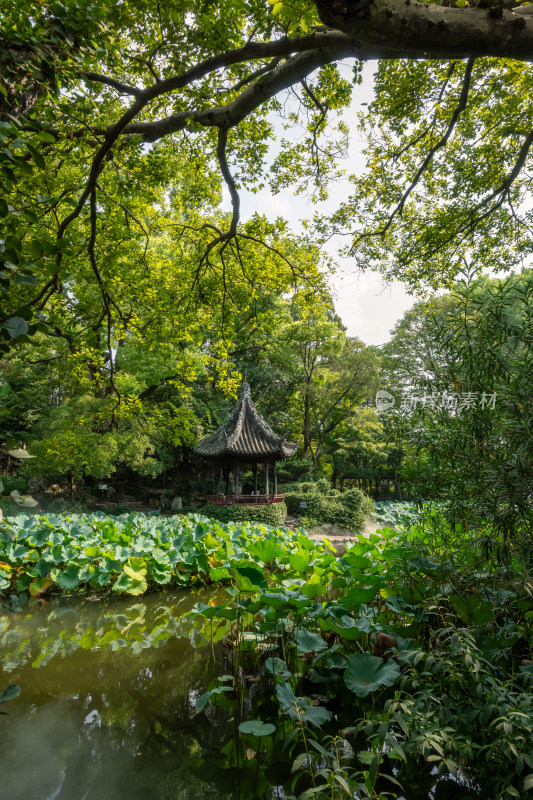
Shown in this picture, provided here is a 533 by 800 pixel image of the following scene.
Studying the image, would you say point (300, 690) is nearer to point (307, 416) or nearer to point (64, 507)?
point (64, 507)

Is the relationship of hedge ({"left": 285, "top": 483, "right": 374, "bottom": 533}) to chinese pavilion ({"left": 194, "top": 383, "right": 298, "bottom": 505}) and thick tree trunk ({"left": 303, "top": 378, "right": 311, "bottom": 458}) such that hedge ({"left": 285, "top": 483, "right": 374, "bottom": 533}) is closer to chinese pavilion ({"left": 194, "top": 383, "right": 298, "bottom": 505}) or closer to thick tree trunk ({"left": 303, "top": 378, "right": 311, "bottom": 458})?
chinese pavilion ({"left": 194, "top": 383, "right": 298, "bottom": 505})

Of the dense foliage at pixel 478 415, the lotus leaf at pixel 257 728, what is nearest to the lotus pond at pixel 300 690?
the lotus leaf at pixel 257 728

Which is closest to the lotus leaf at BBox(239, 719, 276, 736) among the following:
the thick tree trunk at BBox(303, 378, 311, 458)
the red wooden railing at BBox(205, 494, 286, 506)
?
the red wooden railing at BBox(205, 494, 286, 506)

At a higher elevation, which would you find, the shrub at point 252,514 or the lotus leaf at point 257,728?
the lotus leaf at point 257,728

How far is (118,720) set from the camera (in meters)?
2.99

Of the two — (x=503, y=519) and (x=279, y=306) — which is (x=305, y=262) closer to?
(x=503, y=519)

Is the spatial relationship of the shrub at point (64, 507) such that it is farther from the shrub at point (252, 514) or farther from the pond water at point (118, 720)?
the pond water at point (118, 720)

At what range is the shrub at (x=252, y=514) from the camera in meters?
13.5

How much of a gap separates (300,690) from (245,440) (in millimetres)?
11858

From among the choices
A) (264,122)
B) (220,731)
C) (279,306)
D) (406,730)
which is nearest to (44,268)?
(406,730)

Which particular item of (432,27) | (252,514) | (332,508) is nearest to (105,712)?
(432,27)

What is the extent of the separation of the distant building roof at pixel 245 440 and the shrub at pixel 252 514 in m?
1.75

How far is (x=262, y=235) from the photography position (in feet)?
20.0

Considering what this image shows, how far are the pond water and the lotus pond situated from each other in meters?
0.01
